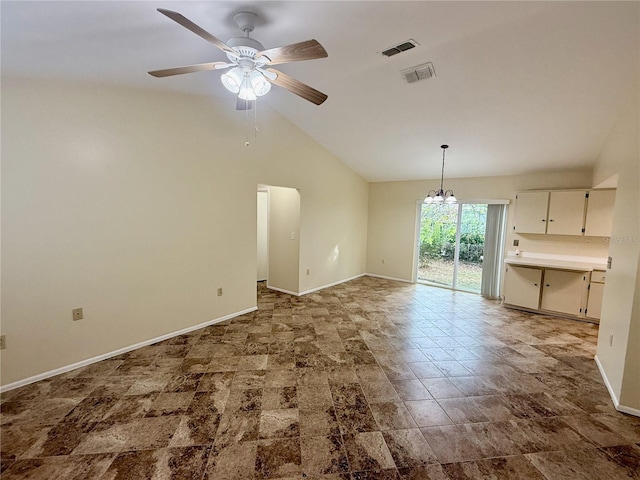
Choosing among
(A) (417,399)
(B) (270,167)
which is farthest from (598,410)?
(B) (270,167)

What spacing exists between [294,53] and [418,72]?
185 cm

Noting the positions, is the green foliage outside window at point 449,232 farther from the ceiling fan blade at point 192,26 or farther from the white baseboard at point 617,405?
the ceiling fan blade at point 192,26

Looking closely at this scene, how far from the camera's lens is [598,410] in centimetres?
243

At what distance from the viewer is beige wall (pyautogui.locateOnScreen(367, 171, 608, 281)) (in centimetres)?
489

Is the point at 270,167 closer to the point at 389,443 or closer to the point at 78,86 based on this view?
the point at 78,86

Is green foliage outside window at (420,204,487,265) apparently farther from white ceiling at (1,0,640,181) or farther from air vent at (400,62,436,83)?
air vent at (400,62,436,83)

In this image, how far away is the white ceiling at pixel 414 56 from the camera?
2078 mm

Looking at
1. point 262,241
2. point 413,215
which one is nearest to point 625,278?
point 413,215

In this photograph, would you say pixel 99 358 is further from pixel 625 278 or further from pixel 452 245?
pixel 452 245

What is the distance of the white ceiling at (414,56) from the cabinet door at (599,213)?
691 millimetres

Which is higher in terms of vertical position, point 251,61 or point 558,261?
point 251,61

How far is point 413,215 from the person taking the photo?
6.69m

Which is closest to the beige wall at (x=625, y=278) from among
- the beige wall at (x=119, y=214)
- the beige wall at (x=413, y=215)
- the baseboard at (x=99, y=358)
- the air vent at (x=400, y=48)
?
the beige wall at (x=413, y=215)

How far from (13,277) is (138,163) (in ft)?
5.09
